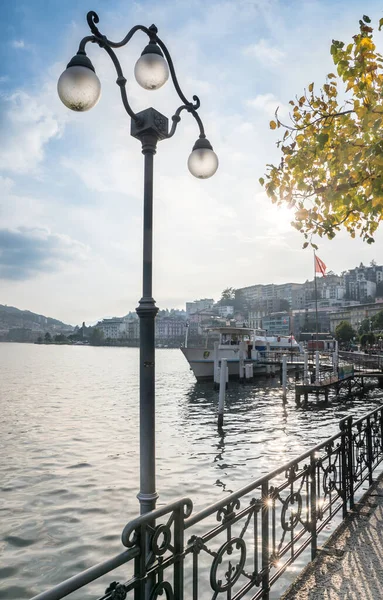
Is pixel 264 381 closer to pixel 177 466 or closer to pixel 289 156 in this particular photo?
pixel 177 466

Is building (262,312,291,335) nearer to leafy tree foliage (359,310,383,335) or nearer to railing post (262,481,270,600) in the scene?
leafy tree foliage (359,310,383,335)

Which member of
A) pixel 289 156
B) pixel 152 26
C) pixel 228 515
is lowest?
pixel 228 515

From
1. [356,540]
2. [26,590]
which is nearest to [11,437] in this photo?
[26,590]

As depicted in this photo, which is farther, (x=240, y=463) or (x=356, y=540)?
(x=240, y=463)

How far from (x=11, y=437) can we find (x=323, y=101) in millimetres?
19346

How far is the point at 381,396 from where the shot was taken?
34.5m

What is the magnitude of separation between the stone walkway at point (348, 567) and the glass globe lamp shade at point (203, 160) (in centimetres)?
450

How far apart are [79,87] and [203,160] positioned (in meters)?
1.65

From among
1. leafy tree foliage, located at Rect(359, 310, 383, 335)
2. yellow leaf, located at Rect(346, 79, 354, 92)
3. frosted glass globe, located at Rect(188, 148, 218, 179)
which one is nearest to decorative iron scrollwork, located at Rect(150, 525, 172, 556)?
frosted glass globe, located at Rect(188, 148, 218, 179)

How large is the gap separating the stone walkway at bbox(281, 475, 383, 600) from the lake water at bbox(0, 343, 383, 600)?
451 centimetres

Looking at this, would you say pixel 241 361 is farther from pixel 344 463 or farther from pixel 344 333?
pixel 344 333

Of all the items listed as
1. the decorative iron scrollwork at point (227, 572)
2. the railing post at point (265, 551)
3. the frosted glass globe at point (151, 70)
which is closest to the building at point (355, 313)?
the railing post at point (265, 551)

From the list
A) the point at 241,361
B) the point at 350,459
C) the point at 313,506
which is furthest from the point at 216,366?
the point at 313,506

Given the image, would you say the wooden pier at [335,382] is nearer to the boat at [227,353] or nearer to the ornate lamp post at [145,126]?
the boat at [227,353]
